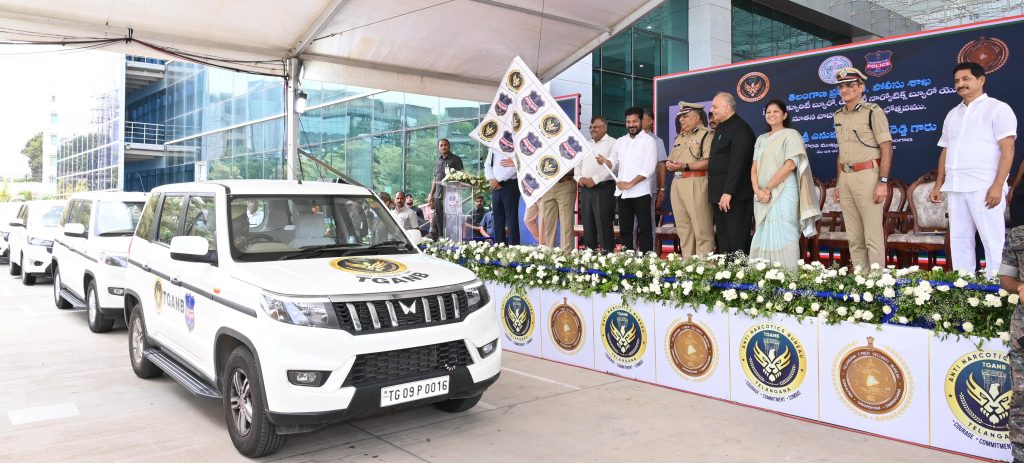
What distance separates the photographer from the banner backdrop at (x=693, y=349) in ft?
17.6

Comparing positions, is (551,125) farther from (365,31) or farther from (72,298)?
(72,298)

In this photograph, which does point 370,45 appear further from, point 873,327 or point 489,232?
point 873,327

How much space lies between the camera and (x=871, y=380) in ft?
A: 14.8

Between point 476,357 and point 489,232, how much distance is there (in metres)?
8.84

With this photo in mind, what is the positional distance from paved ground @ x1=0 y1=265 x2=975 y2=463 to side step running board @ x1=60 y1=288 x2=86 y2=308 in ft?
9.21

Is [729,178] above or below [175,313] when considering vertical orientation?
above

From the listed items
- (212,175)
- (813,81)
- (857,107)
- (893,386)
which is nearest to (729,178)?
(857,107)

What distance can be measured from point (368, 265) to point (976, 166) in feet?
16.9

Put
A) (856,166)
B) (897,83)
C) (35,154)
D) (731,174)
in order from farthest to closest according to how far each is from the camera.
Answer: (35,154), (897,83), (731,174), (856,166)

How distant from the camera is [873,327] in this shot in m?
4.51

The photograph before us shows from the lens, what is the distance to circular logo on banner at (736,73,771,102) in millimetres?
10000

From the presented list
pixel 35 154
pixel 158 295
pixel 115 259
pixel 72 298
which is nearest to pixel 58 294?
pixel 72 298

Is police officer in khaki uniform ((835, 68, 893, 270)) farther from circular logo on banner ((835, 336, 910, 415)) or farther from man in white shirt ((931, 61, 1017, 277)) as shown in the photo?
circular logo on banner ((835, 336, 910, 415))

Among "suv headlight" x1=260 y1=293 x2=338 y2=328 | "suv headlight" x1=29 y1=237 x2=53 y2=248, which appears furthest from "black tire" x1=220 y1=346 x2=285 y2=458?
"suv headlight" x1=29 y1=237 x2=53 y2=248
